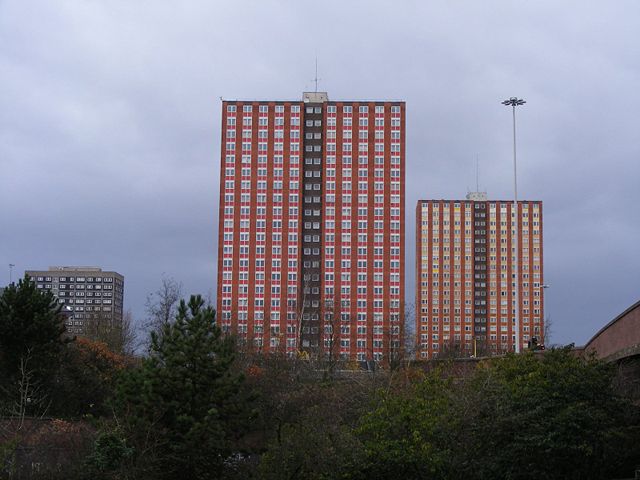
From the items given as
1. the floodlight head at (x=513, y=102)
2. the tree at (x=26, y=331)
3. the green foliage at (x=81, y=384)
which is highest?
the floodlight head at (x=513, y=102)

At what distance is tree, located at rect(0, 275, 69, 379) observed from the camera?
4362 centimetres

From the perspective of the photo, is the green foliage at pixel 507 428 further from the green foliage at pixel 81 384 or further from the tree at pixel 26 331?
the tree at pixel 26 331

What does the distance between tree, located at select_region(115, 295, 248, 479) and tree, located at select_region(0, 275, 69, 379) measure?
369 inches

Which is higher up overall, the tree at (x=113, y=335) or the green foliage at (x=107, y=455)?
the tree at (x=113, y=335)

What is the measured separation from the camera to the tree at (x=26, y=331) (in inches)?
1718

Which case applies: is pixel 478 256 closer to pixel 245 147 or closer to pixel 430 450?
pixel 245 147

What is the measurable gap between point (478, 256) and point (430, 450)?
6207 inches

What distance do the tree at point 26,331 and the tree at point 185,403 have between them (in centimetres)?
938

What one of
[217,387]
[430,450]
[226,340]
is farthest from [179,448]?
[430,450]

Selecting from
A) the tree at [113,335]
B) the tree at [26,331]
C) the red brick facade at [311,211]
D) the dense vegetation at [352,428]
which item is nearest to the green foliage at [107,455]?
the dense vegetation at [352,428]

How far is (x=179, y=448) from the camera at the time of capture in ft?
109

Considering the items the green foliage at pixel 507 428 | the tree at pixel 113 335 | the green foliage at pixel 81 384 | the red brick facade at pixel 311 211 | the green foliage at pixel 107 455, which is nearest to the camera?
the green foliage at pixel 107 455

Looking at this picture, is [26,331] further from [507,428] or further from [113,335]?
[113,335]

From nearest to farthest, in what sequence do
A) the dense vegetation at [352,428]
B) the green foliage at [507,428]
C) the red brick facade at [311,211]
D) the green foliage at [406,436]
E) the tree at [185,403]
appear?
the green foliage at [406,436] → the dense vegetation at [352,428] → the green foliage at [507,428] → the tree at [185,403] → the red brick facade at [311,211]
